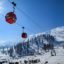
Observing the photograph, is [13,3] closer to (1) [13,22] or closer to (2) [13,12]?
(2) [13,12]

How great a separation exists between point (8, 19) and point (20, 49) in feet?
468

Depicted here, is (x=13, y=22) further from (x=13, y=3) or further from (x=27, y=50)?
(x=27, y=50)

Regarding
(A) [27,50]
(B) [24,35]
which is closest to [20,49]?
(A) [27,50]

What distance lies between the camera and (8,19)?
1056 cm

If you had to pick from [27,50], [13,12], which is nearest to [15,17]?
[13,12]

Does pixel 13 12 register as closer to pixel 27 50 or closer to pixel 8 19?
pixel 8 19

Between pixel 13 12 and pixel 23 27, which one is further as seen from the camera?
pixel 23 27

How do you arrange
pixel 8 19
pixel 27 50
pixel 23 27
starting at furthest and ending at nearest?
pixel 27 50 < pixel 23 27 < pixel 8 19

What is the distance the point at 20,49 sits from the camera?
497ft

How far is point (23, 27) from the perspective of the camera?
16109 millimetres

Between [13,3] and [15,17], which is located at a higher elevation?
[13,3]

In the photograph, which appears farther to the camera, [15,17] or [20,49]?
[20,49]

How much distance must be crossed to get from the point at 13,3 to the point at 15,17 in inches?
39.1

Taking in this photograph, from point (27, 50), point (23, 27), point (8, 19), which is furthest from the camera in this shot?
point (27, 50)
